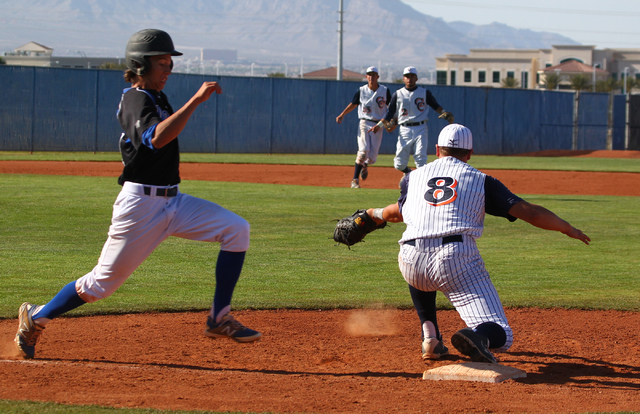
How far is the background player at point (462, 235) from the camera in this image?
13.7ft

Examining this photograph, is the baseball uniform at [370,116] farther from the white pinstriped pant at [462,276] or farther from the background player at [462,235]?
the white pinstriped pant at [462,276]

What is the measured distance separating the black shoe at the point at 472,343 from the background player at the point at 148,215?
124 cm

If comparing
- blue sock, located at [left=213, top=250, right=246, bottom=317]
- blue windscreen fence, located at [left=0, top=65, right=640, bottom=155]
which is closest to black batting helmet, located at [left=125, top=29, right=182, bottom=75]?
blue sock, located at [left=213, top=250, right=246, bottom=317]

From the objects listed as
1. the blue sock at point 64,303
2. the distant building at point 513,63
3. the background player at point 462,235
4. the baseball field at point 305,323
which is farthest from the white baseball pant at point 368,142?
the distant building at point 513,63

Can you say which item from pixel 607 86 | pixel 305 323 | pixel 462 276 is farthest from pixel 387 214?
pixel 607 86

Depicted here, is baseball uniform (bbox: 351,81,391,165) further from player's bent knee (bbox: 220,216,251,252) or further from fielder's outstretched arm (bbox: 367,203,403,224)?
player's bent knee (bbox: 220,216,251,252)

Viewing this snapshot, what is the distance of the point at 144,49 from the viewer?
4.12m

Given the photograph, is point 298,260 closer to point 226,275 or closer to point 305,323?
point 305,323

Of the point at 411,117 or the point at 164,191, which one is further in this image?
the point at 411,117

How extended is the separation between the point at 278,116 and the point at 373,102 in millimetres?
14412

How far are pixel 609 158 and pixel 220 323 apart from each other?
28.4 meters

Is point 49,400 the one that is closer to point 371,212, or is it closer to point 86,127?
point 371,212

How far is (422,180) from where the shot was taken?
14.5 feet

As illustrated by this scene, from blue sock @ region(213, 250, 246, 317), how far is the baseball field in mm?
410
